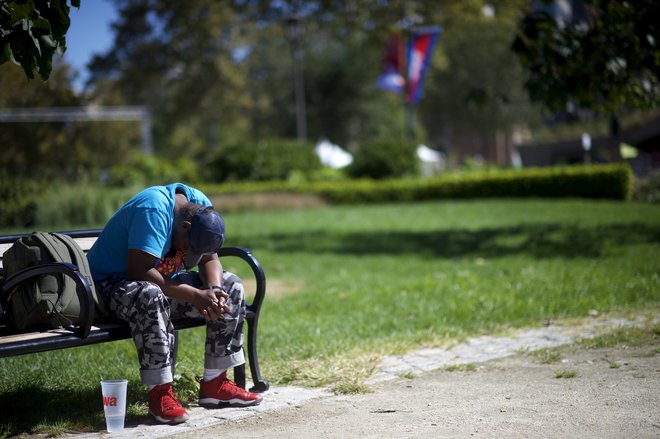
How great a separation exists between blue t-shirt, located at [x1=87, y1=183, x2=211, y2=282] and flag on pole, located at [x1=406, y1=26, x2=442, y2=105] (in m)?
19.7

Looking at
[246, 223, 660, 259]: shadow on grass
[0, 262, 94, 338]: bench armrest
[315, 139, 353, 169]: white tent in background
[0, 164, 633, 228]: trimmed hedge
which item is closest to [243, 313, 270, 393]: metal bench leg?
[0, 262, 94, 338]: bench armrest

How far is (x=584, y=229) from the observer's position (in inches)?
505

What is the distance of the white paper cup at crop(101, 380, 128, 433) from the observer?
12.4 feet

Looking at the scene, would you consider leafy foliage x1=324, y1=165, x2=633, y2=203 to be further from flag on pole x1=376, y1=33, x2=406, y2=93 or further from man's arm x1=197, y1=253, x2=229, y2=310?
man's arm x1=197, y1=253, x2=229, y2=310

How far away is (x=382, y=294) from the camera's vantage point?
7848 millimetres

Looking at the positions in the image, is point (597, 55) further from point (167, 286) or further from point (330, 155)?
point (330, 155)

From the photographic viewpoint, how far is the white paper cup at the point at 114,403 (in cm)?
378

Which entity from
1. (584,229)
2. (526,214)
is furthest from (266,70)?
(584,229)

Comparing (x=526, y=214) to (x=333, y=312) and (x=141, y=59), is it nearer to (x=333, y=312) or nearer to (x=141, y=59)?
(x=333, y=312)

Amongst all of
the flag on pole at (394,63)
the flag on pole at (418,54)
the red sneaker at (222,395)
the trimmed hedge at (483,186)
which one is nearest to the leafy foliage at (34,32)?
the red sneaker at (222,395)

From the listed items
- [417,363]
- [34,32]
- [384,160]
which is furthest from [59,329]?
[384,160]

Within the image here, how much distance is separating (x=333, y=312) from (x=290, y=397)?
2643 mm

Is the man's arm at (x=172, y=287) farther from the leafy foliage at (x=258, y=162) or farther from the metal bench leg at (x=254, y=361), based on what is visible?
the leafy foliage at (x=258, y=162)

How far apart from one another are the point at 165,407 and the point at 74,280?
2.59 feet
